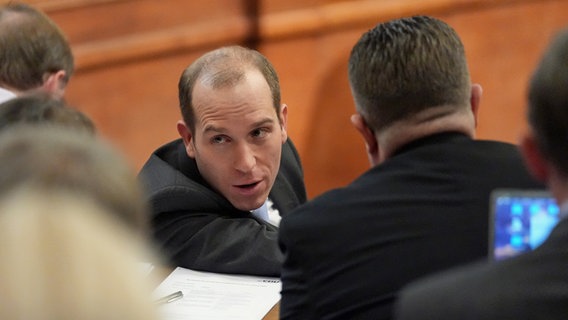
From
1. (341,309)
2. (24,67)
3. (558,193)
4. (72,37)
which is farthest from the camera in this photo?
(72,37)

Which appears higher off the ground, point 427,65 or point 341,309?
point 427,65

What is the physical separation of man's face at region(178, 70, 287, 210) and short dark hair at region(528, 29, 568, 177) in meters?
1.24

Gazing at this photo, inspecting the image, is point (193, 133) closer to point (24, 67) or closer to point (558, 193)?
point (24, 67)

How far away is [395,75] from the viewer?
2.00 meters

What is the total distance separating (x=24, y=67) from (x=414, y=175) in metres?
1.61

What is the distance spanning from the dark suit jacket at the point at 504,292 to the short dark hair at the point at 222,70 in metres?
1.35

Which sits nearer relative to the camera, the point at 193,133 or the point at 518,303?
the point at 518,303

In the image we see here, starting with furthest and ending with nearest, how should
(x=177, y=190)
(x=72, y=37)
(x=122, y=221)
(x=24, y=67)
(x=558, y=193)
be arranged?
(x=72, y=37), (x=24, y=67), (x=177, y=190), (x=558, y=193), (x=122, y=221)

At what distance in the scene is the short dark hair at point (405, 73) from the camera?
6.49ft

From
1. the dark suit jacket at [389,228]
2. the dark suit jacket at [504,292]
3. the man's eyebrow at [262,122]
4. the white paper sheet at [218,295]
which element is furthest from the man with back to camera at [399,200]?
the man's eyebrow at [262,122]

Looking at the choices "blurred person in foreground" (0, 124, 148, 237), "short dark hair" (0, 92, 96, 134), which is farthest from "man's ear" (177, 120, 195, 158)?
"blurred person in foreground" (0, 124, 148, 237)

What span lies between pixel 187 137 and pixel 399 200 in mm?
993

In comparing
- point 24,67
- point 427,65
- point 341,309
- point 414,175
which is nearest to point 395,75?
point 427,65

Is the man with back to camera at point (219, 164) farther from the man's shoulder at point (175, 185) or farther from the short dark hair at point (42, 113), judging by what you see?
the short dark hair at point (42, 113)
